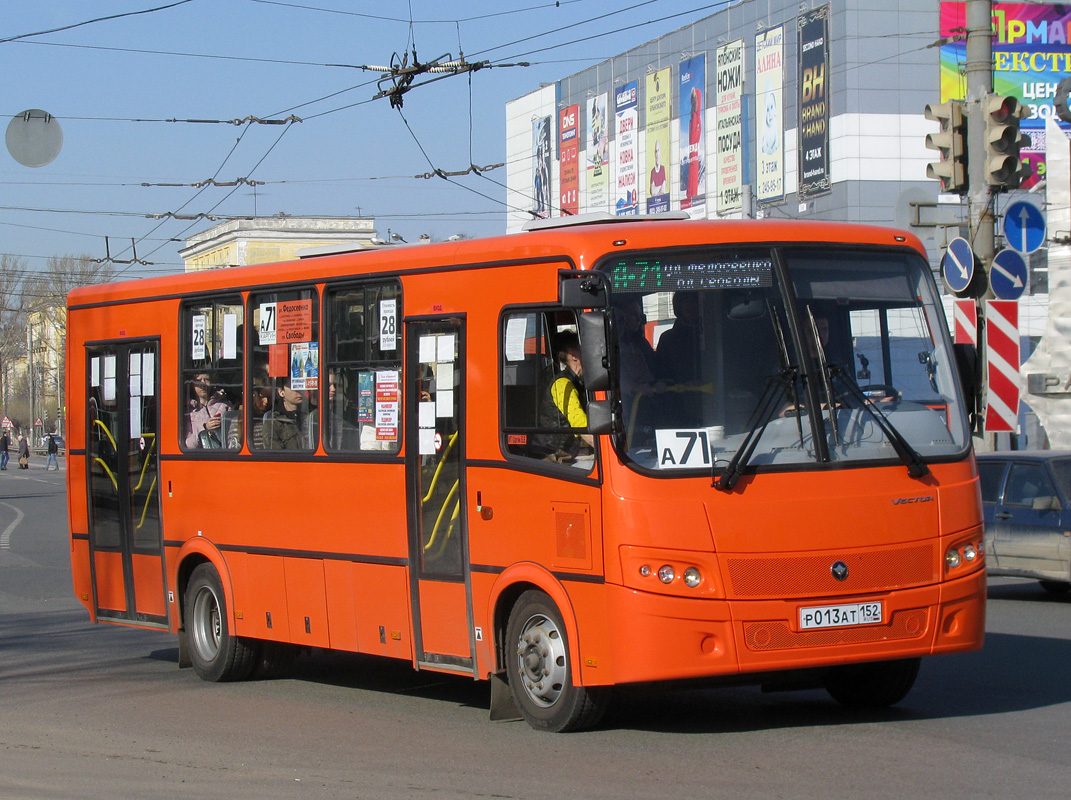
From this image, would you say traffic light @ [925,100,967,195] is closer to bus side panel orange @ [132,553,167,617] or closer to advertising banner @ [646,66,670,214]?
bus side panel orange @ [132,553,167,617]

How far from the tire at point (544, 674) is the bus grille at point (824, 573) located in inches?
41.1

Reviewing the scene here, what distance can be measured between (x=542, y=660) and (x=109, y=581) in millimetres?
5543

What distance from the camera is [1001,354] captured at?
50.3ft

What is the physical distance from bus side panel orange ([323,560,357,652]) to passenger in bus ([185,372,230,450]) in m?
1.69

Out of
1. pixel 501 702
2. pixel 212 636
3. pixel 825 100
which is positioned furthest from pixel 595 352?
pixel 825 100

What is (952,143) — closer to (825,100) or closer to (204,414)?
(204,414)

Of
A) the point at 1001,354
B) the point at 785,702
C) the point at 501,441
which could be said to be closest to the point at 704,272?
the point at 501,441

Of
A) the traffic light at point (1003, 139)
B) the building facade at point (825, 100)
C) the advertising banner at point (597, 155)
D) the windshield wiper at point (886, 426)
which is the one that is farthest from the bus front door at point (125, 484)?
the advertising banner at point (597, 155)

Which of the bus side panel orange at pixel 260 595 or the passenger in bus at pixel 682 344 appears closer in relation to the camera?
the passenger in bus at pixel 682 344

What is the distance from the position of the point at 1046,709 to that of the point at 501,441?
136 inches

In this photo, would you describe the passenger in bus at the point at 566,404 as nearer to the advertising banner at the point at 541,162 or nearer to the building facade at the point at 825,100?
the building facade at the point at 825,100

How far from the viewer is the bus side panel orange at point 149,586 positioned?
12.1m

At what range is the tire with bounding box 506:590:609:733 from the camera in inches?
324

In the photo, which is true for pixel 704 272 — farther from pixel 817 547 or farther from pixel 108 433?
pixel 108 433
